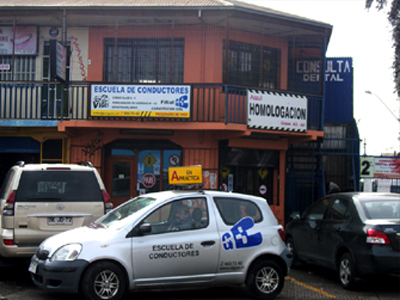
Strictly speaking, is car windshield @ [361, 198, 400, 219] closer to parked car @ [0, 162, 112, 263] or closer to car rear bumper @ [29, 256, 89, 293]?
parked car @ [0, 162, 112, 263]

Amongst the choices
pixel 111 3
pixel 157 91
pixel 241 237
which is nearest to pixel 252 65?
pixel 157 91

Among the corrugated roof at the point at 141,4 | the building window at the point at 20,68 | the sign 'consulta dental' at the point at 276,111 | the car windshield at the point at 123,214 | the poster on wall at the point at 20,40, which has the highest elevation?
the corrugated roof at the point at 141,4

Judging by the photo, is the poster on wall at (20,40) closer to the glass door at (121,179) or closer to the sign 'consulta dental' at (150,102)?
the sign 'consulta dental' at (150,102)

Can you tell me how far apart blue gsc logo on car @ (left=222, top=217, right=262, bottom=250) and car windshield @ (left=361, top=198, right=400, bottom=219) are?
2039 mm

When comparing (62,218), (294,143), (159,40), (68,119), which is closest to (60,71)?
(68,119)

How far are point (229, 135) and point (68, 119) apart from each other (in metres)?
4.29

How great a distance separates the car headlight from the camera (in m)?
6.17

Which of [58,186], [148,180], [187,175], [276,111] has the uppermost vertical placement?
[276,111]

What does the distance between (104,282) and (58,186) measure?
2.25m

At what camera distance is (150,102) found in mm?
12109

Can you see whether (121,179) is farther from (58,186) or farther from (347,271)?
(347,271)

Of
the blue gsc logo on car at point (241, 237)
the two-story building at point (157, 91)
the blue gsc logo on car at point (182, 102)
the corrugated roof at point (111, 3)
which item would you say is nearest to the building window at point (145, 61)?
the two-story building at point (157, 91)

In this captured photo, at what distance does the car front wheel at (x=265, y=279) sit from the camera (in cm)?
689

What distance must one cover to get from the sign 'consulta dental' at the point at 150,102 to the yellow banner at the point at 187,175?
4.69m
